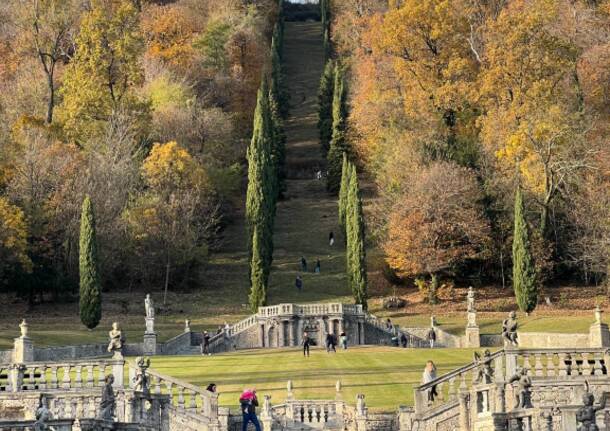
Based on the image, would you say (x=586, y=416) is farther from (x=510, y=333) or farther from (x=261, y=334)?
(x=261, y=334)

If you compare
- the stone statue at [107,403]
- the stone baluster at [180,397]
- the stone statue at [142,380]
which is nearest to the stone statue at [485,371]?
the stone baluster at [180,397]

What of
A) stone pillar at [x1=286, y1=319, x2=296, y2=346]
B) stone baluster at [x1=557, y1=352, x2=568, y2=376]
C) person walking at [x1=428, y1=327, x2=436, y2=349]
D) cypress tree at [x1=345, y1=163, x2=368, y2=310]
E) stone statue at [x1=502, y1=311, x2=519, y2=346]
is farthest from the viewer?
cypress tree at [x1=345, y1=163, x2=368, y2=310]

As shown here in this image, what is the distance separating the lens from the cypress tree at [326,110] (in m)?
135

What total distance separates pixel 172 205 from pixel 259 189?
20.4 ft

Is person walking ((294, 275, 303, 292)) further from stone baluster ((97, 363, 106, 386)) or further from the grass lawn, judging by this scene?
stone baluster ((97, 363, 106, 386))

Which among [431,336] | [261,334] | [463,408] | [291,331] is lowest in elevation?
[463,408]

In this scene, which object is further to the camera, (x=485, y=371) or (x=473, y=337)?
(x=473, y=337)

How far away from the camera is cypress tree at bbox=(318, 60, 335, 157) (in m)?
135

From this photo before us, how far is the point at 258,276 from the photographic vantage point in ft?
309

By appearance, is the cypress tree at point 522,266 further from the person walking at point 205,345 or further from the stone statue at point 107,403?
the stone statue at point 107,403

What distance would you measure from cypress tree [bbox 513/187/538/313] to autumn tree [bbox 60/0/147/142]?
3214 cm

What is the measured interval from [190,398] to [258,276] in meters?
44.9

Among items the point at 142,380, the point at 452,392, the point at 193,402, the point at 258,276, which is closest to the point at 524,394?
the point at 452,392

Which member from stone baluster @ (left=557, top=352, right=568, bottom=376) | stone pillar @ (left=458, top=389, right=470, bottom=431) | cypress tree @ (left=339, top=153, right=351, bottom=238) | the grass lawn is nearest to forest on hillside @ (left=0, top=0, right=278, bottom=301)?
cypress tree @ (left=339, top=153, right=351, bottom=238)
